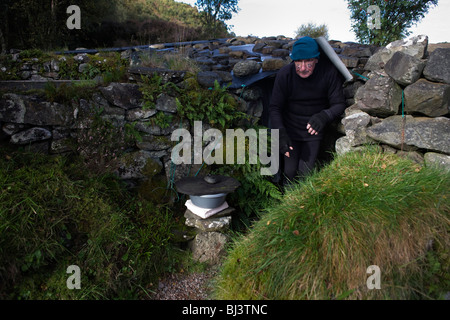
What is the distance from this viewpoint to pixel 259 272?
2857mm

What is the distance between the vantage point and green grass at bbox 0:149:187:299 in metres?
2.72

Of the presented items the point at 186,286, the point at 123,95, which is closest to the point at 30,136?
the point at 123,95

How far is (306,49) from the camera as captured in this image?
12.2 feet

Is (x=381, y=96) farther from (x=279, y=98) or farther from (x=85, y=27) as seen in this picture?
(x=85, y=27)

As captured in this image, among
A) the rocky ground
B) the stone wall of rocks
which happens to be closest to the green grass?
the rocky ground

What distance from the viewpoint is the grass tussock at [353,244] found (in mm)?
2539

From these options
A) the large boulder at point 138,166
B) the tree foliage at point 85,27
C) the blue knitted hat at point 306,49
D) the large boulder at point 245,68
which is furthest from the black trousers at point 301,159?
the tree foliage at point 85,27

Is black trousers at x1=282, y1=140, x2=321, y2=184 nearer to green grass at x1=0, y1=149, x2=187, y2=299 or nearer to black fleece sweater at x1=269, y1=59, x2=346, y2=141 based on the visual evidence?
black fleece sweater at x1=269, y1=59, x2=346, y2=141

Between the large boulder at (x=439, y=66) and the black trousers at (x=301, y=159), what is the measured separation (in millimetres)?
1594

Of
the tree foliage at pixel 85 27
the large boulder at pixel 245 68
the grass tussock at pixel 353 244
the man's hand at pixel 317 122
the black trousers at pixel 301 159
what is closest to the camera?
the grass tussock at pixel 353 244

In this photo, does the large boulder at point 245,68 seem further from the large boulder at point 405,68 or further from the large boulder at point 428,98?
the large boulder at point 428,98

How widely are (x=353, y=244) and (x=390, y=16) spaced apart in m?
7.33
